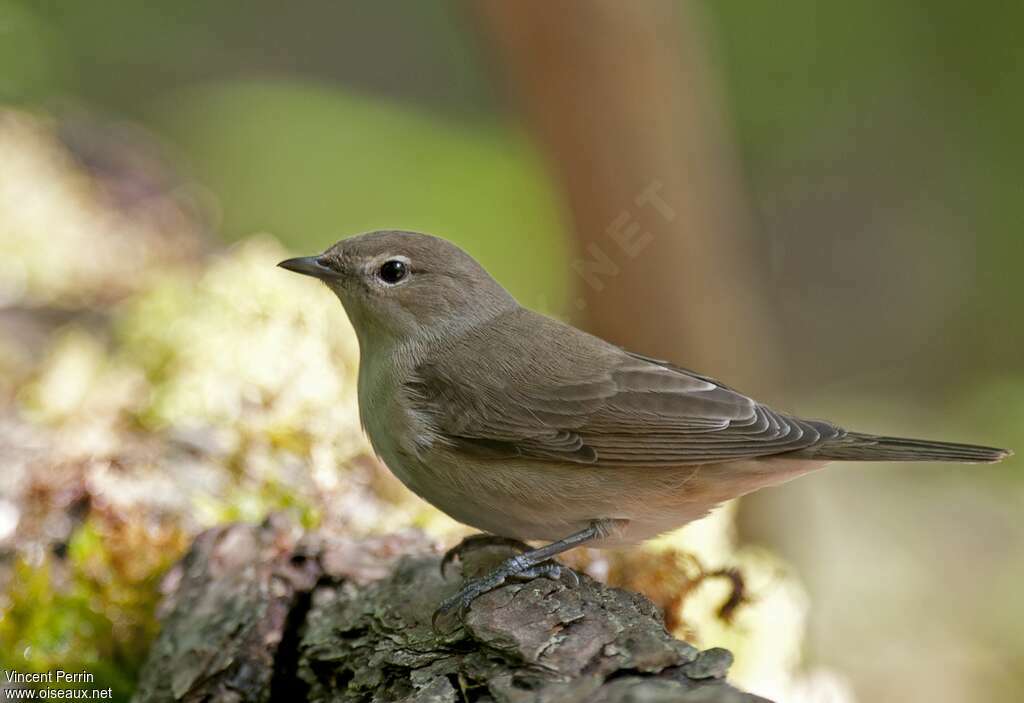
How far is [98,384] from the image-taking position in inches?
180

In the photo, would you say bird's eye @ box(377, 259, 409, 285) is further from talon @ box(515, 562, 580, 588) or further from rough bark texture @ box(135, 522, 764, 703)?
talon @ box(515, 562, 580, 588)

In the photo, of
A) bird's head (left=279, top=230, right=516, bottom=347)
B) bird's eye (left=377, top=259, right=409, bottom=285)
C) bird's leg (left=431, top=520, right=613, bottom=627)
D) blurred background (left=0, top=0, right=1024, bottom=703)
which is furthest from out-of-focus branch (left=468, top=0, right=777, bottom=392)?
bird's leg (left=431, top=520, right=613, bottom=627)

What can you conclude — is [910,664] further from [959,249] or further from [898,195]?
[898,195]

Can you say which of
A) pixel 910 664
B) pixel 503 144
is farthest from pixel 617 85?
pixel 910 664

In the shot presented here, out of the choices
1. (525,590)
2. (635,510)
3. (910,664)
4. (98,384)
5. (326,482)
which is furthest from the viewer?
(910,664)

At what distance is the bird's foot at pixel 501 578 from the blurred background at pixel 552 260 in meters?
0.58

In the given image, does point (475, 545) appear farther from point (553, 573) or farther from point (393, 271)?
point (393, 271)

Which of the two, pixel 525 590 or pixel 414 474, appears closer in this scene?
pixel 525 590

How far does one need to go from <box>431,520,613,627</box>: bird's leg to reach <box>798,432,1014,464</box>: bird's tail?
27.0 inches

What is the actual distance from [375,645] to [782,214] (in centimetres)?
914

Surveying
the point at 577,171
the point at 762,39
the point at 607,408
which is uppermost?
the point at 762,39

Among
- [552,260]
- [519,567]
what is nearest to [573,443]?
[519,567]

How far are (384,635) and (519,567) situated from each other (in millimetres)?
417

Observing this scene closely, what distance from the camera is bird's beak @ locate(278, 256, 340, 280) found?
3518 millimetres
